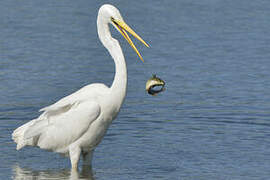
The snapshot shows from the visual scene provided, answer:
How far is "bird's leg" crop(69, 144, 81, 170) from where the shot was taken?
9297 millimetres

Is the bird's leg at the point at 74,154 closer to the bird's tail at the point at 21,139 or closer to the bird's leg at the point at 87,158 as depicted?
the bird's leg at the point at 87,158

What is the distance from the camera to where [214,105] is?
478 inches

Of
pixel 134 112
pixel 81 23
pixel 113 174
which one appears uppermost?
pixel 81 23

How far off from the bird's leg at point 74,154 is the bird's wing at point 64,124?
0.08 metres

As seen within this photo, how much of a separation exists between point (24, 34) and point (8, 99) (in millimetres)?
4354

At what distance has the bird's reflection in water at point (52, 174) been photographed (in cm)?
905

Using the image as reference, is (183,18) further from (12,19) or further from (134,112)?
(134,112)

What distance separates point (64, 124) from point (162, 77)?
15.2 feet

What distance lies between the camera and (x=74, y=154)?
9.32 m

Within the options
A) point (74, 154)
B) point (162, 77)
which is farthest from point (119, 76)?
point (162, 77)

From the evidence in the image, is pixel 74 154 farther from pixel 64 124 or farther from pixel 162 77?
pixel 162 77

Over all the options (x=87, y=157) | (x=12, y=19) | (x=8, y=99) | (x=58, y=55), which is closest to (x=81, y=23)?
(x=12, y=19)

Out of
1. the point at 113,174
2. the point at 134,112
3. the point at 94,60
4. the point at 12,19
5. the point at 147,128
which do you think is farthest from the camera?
the point at 12,19

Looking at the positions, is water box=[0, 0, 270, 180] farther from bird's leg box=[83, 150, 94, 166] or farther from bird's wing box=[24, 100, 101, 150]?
bird's wing box=[24, 100, 101, 150]
